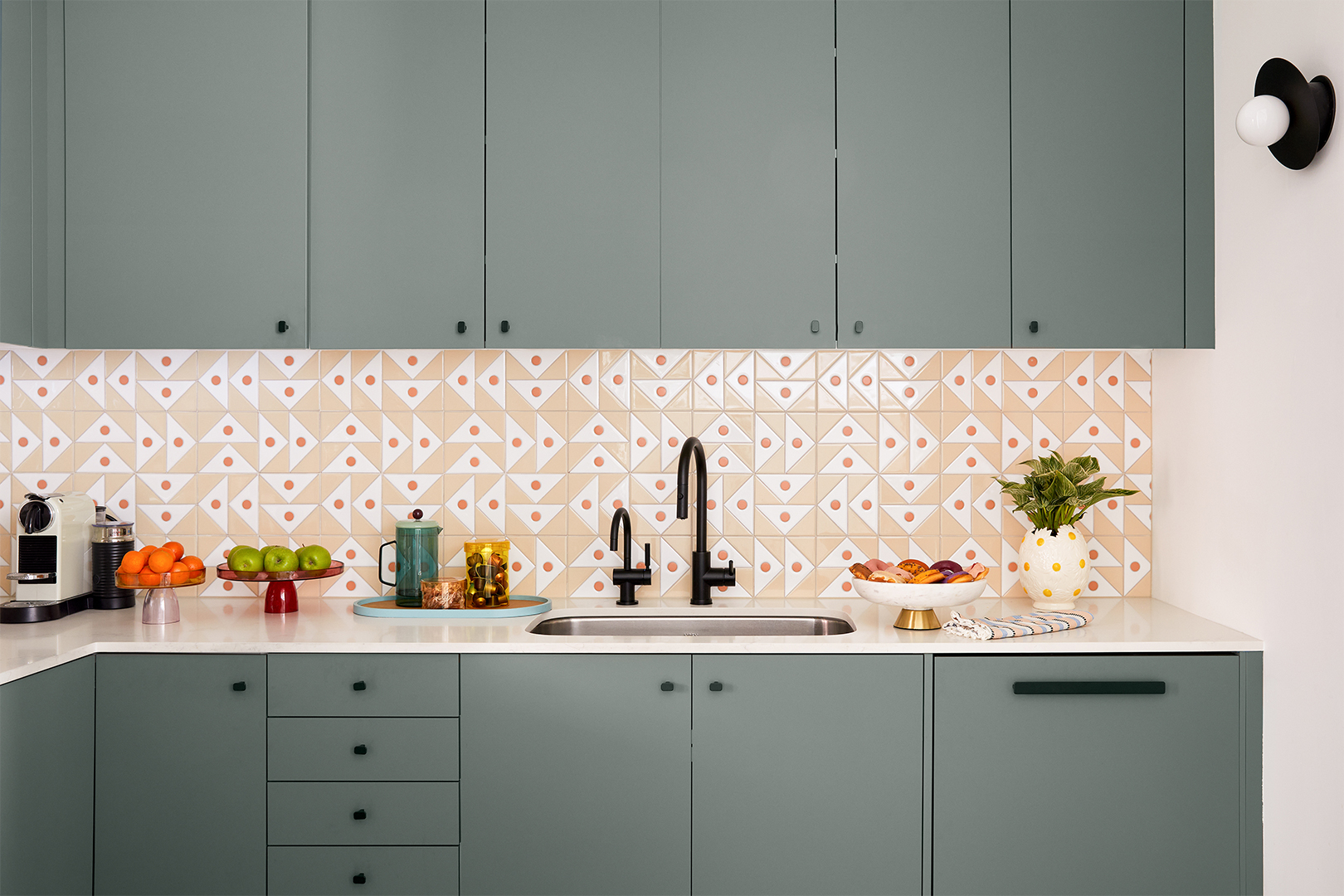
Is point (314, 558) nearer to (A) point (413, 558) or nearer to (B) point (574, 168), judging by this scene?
(A) point (413, 558)

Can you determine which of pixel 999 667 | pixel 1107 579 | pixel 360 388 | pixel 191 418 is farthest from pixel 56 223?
pixel 1107 579

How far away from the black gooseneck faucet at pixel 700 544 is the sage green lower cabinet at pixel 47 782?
149 cm

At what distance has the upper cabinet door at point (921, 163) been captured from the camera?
2486 mm

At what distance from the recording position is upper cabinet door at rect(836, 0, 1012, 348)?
8.16ft

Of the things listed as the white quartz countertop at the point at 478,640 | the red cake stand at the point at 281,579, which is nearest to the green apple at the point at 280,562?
the red cake stand at the point at 281,579

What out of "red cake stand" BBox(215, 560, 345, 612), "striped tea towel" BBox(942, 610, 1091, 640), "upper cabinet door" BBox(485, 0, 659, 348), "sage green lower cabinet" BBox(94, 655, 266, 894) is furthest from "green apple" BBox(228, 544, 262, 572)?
"striped tea towel" BBox(942, 610, 1091, 640)

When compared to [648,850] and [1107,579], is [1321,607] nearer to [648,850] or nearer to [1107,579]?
[1107,579]

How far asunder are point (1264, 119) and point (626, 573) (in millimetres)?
1855

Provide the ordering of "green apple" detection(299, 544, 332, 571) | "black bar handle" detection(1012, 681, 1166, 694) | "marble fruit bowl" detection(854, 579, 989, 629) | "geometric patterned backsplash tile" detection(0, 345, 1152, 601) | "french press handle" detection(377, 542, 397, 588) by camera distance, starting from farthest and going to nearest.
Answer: "geometric patterned backsplash tile" detection(0, 345, 1152, 601)
"french press handle" detection(377, 542, 397, 588)
"green apple" detection(299, 544, 332, 571)
"marble fruit bowl" detection(854, 579, 989, 629)
"black bar handle" detection(1012, 681, 1166, 694)

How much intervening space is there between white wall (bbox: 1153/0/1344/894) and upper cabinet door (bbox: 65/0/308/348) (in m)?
2.33

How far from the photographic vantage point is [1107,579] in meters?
2.86

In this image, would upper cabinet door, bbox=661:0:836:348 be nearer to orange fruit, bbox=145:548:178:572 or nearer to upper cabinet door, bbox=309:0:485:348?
upper cabinet door, bbox=309:0:485:348

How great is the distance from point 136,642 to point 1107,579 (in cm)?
260

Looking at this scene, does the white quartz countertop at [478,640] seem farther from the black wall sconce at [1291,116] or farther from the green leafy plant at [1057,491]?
the black wall sconce at [1291,116]
